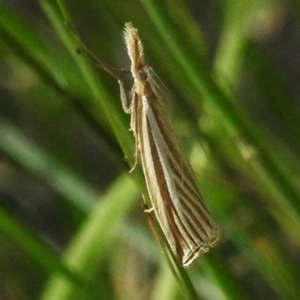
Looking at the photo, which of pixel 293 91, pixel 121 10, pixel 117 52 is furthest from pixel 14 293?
pixel 293 91

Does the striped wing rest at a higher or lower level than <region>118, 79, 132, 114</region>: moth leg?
lower

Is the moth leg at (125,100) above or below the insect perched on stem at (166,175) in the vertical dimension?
above

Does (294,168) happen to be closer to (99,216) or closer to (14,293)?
(99,216)
